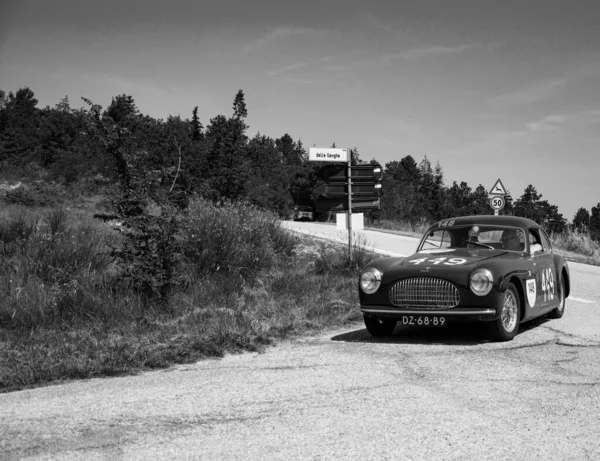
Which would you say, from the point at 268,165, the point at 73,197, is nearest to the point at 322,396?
the point at 73,197

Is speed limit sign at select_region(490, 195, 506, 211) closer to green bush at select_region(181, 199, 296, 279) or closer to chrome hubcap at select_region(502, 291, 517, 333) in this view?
green bush at select_region(181, 199, 296, 279)

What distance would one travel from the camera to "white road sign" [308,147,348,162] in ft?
49.8

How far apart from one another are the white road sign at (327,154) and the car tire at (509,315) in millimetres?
6786

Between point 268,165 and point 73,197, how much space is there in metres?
49.2

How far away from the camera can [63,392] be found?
20.7ft

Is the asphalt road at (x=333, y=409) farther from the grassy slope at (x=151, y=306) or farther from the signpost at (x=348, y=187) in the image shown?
the signpost at (x=348, y=187)

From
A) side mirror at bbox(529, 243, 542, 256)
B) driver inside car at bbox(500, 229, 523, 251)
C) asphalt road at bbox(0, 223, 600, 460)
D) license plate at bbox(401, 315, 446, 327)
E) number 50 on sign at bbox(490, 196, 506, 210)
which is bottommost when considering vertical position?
asphalt road at bbox(0, 223, 600, 460)

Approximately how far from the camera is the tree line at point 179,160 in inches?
474

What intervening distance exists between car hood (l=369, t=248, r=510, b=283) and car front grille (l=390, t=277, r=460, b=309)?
0.09m

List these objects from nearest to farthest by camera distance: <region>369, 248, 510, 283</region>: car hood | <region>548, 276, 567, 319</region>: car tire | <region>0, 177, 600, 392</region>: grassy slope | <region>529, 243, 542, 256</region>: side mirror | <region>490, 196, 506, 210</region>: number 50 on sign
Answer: <region>0, 177, 600, 392</region>: grassy slope < <region>369, 248, 510, 283</region>: car hood < <region>529, 243, 542, 256</region>: side mirror < <region>548, 276, 567, 319</region>: car tire < <region>490, 196, 506, 210</region>: number 50 on sign

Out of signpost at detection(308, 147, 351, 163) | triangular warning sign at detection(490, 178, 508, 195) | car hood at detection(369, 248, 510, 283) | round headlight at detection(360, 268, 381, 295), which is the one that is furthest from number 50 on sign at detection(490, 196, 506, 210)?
round headlight at detection(360, 268, 381, 295)

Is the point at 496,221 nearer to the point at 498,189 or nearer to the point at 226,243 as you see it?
the point at 226,243

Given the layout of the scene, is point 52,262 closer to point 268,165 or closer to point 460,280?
point 460,280

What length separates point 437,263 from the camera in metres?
9.01
